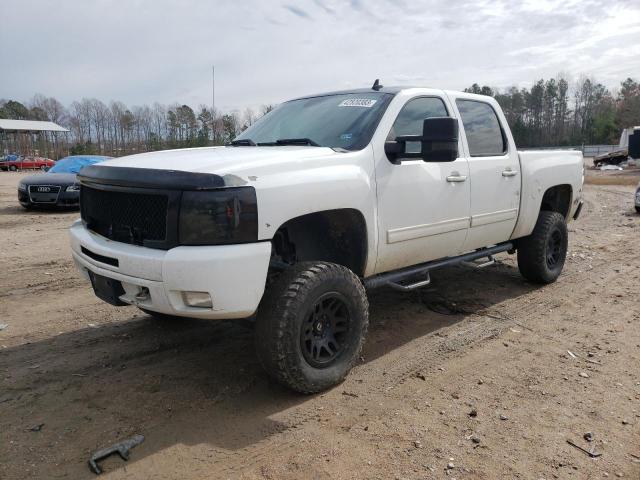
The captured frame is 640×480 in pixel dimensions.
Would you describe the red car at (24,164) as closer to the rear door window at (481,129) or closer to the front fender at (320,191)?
the rear door window at (481,129)

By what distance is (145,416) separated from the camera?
314 centimetres

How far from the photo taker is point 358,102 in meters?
4.16

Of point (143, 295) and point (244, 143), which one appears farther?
point (244, 143)

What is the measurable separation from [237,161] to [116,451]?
5.62 feet

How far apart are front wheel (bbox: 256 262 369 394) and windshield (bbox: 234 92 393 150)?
103cm

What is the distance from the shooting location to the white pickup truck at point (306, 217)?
9.46 feet

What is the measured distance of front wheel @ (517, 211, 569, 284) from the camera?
5656mm

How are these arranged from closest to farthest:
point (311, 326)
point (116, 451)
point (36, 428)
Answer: point (116, 451), point (36, 428), point (311, 326)

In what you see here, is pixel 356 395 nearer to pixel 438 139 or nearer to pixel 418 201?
pixel 418 201

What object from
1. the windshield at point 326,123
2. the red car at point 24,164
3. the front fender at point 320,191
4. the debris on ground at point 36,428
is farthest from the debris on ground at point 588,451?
the red car at point 24,164

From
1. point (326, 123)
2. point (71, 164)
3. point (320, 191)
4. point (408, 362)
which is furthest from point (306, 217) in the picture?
point (71, 164)

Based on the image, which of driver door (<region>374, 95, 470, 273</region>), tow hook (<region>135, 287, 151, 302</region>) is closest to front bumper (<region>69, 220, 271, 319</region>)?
tow hook (<region>135, 287, 151, 302</region>)

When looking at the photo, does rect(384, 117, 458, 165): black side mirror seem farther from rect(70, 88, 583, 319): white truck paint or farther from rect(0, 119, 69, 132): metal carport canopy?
rect(0, 119, 69, 132): metal carport canopy

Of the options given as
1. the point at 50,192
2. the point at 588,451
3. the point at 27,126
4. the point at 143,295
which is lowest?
the point at 588,451
